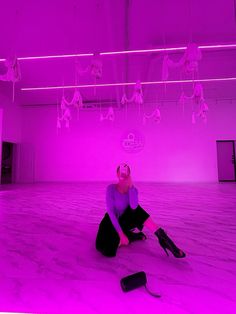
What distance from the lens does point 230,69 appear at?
6383 mm

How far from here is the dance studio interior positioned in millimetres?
1316

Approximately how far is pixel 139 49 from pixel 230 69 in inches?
133

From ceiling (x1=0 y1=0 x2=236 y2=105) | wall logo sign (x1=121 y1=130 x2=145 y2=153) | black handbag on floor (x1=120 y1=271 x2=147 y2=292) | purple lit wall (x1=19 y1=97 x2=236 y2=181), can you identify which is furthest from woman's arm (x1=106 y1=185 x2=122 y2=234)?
wall logo sign (x1=121 y1=130 x2=145 y2=153)

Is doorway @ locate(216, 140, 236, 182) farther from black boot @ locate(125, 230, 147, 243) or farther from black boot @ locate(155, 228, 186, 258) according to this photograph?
black boot @ locate(155, 228, 186, 258)

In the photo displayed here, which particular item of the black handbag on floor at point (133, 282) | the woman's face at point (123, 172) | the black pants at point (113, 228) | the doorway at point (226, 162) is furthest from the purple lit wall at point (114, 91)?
the black handbag on floor at point (133, 282)

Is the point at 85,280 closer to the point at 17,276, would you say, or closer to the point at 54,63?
the point at 17,276

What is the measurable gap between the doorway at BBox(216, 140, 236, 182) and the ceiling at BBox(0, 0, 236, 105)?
543cm

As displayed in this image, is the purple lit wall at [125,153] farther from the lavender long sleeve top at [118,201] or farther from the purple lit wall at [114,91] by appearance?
the lavender long sleeve top at [118,201]

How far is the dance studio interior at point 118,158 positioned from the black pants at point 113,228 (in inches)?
0.5

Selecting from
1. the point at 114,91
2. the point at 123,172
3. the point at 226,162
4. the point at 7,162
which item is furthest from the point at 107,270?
the point at 226,162

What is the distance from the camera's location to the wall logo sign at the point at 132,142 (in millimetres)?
9984

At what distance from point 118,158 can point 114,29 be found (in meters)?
6.37

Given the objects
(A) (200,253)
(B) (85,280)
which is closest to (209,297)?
(A) (200,253)

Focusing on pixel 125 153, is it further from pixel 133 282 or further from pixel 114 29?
pixel 133 282
